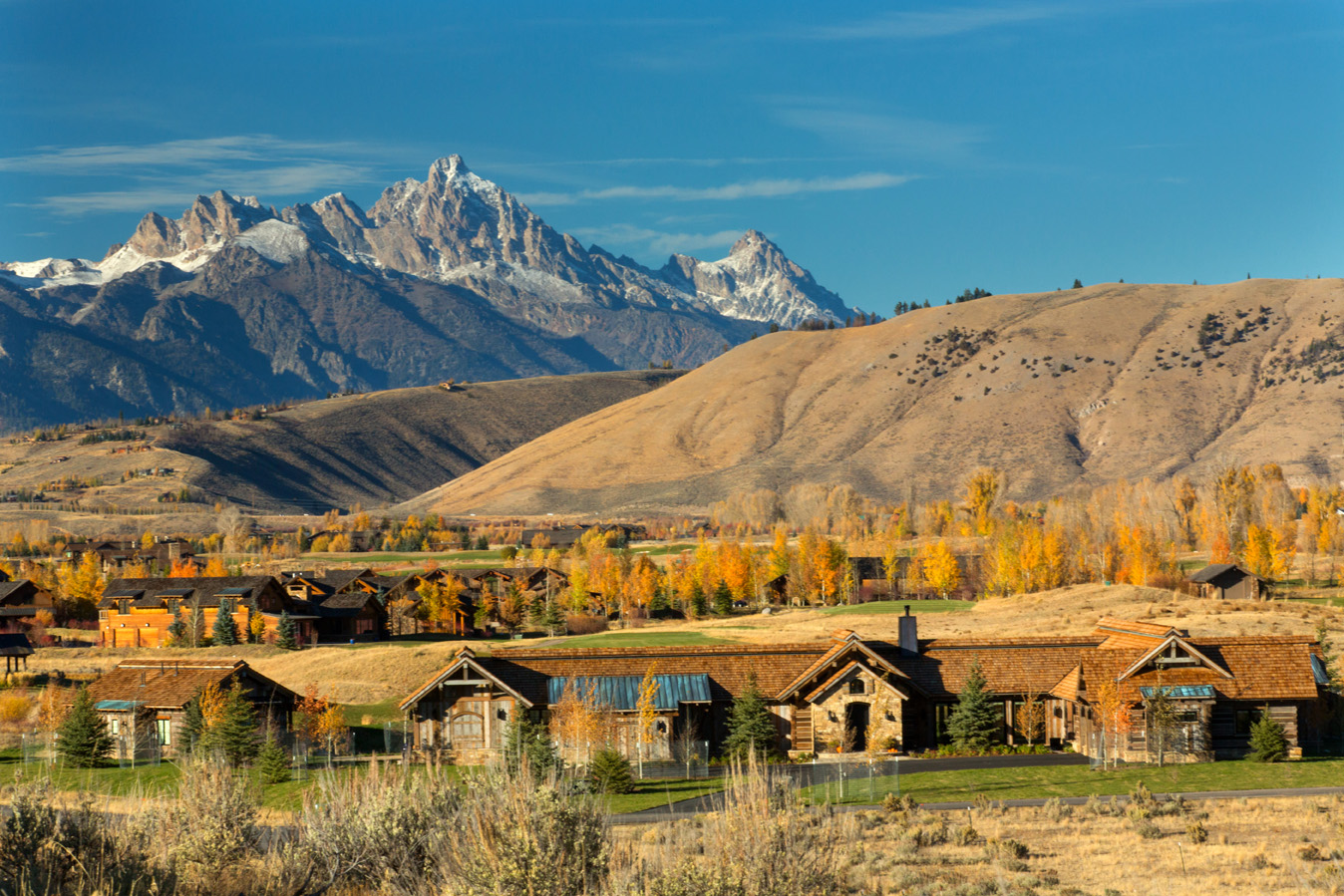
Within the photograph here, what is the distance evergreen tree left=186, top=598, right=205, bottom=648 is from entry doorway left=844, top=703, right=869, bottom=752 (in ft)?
202

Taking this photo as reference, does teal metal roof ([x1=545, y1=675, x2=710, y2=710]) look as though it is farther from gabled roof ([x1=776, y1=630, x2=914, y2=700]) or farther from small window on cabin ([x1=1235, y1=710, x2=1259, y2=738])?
small window on cabin ([x1=1235, y1=710, x2=1259, y2=738])

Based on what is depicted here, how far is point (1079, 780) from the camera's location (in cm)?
4338

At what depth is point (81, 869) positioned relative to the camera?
1894 centimetres

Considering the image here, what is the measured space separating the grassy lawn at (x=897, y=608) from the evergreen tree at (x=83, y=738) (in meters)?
55.0

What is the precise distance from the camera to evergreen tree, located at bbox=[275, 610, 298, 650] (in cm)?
9412

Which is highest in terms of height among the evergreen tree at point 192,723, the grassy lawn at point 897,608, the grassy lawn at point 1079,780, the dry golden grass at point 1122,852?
the grassy lawn at point 897,608

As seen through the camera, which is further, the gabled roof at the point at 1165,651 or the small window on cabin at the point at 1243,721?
the gabled roof at the point at 1165,651

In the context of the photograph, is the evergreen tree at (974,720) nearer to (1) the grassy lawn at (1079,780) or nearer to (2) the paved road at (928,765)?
(2) the paved road at (928,765)

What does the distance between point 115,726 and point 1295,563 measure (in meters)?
101

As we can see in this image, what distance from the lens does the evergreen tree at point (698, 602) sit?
10962 centimetres

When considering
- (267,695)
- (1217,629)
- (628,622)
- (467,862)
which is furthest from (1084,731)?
(628,622)

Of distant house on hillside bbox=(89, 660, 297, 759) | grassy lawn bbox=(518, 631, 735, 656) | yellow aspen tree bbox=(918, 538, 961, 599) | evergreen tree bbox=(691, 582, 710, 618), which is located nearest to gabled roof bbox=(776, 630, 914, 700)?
distant house on hillside bbox=(89, 660, 297, 759)

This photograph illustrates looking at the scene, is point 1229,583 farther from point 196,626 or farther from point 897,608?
point 196,626

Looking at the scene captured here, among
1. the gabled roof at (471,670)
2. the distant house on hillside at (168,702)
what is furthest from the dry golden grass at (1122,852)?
the distant house on hillside at (168,702)
